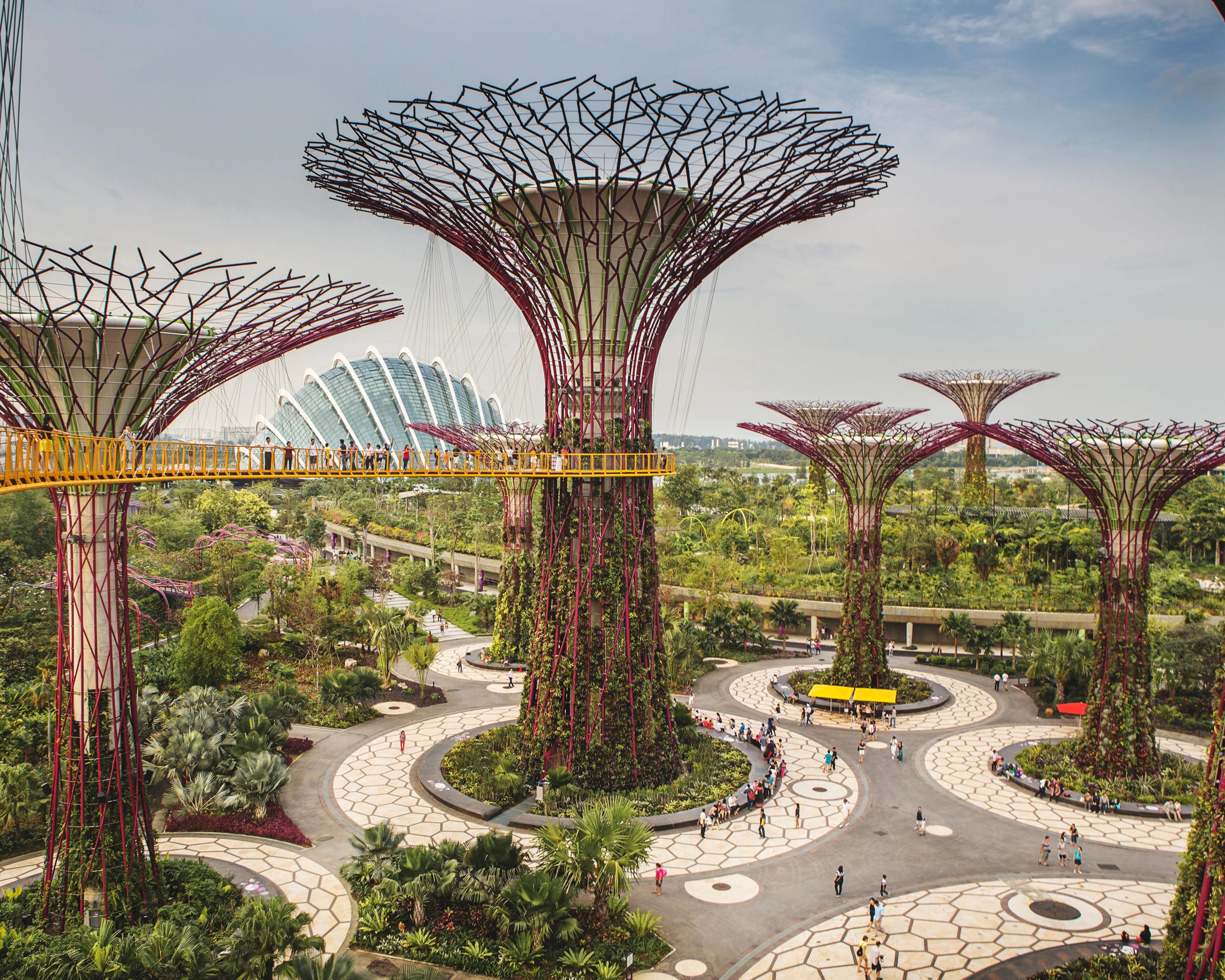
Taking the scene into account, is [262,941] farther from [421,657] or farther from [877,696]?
[877,696]

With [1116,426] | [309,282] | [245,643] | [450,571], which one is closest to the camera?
[309,282]

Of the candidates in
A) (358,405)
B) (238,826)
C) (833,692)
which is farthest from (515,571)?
(358,405)

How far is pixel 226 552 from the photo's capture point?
4203 cm

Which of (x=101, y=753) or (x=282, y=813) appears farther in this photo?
(x=282, y=813)

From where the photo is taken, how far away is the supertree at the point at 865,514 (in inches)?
1168

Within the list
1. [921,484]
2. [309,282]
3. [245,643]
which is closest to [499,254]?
[309,282]

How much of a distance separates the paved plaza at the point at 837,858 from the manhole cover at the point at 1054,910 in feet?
0.11

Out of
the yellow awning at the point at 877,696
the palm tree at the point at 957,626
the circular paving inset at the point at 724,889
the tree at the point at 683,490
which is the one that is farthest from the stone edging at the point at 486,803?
the tree at the point at 683,490

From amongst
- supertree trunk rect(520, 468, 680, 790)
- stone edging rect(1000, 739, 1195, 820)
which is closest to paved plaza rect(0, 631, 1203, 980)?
stone edging rect(1000, 739, 1195, 820)

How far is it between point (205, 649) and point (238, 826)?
8.84 metres

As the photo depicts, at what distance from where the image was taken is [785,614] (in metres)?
39.1

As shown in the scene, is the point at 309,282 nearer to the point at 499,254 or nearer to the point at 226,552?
the point at 499,254

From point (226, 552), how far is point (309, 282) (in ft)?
99.6

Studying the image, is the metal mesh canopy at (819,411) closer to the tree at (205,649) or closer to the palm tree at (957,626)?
the palm tree at (957,626)
